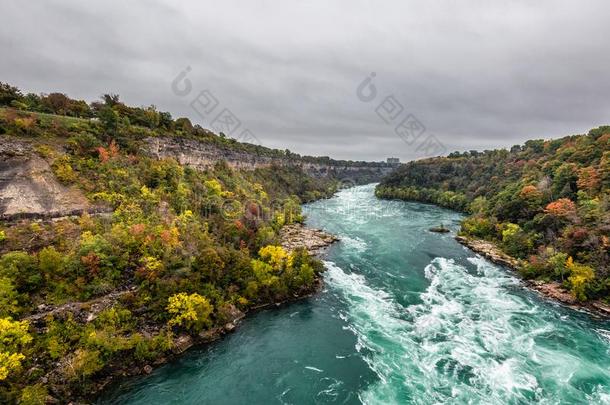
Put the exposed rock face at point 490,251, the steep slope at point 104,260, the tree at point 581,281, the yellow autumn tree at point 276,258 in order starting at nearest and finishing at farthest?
1. the steep slope at point 104,260
2. the tree at point 581,281
3. the yellow autumn tree at point 276,258
4. the exposed rock face at point 490,251

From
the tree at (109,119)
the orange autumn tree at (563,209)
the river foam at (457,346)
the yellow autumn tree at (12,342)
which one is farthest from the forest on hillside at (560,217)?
the tree at (109,119)

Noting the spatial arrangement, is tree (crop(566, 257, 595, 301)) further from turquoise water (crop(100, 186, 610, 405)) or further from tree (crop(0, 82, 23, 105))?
tree (crop(0, 82, 23, 105))

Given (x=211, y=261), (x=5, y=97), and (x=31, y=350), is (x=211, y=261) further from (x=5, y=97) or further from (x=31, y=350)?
(x=5, y=97)

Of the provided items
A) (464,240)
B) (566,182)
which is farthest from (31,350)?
(566,182)

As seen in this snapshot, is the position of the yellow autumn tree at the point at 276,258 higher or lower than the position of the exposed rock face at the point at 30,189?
lower

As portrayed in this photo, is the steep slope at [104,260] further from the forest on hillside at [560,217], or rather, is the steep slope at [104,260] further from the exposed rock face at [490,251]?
the forest on hillside at [560,217]

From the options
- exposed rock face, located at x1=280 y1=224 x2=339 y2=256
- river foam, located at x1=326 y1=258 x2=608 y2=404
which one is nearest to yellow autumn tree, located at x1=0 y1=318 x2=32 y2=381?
river foam, located at x1=326 y1=258 x2=608 y2=404
